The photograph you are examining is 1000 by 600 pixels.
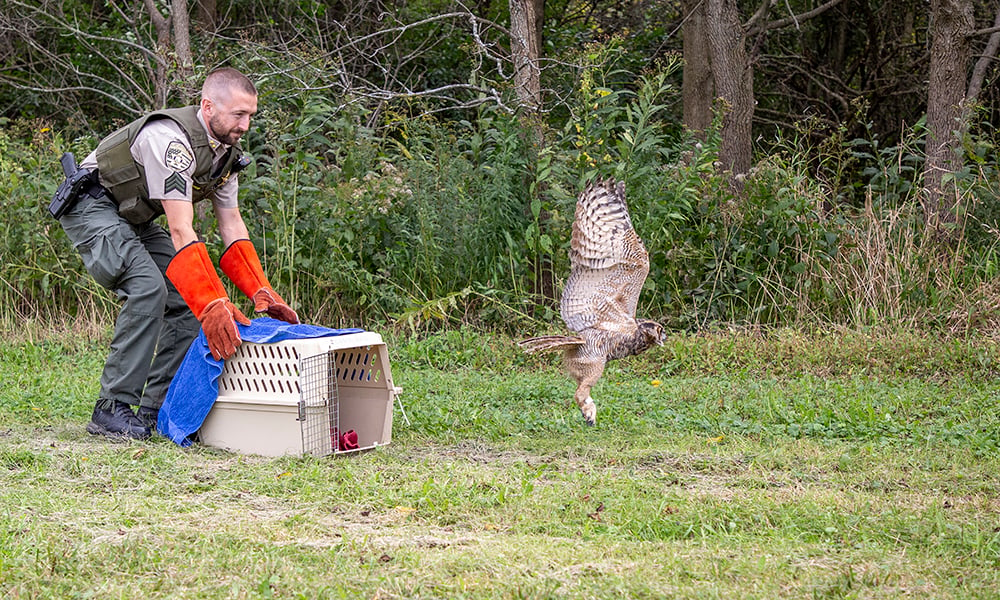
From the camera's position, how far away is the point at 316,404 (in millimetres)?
4844

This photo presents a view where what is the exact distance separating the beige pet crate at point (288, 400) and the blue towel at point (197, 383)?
0.05m

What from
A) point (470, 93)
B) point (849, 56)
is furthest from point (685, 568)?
point (849, 56)

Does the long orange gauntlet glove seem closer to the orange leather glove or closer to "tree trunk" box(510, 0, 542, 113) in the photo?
the orange leather glove

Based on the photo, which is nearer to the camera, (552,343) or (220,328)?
(220,328)

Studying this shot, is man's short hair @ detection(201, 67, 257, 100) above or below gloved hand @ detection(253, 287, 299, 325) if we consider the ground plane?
above

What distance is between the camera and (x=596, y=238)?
5195 millimetres

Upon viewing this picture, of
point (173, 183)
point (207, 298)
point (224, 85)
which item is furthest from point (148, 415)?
point (224, 85)

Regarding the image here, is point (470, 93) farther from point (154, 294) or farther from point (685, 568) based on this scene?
point (685, 568)

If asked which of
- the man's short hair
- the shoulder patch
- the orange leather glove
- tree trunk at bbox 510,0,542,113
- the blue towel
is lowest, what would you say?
the blue towel

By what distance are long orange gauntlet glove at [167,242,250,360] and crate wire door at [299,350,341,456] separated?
0.37 metres

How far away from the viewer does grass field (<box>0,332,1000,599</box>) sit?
10.4ft

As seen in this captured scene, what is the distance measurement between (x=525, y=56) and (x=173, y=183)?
14.3ft

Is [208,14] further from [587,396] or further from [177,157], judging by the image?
[587,396]

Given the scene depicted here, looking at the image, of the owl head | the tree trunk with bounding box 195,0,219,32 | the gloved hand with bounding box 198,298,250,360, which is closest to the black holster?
the gloved hand with bounding box 198,298,250,360
